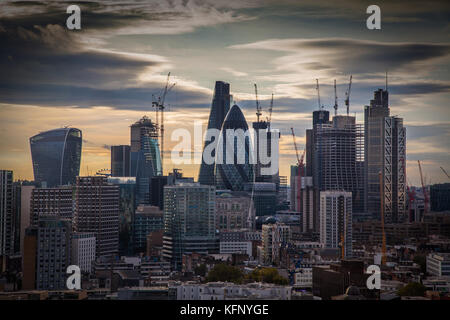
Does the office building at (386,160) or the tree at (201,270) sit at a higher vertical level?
the office building at (386,160)

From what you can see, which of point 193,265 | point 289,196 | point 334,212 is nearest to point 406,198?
point 334,212

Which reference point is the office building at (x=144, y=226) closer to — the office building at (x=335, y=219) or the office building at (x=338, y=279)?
the office building at (x=335, y=219)

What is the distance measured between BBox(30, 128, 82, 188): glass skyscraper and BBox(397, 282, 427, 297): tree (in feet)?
40.1

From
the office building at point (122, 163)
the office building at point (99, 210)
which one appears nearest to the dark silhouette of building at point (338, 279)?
the office building at point (99, 210)

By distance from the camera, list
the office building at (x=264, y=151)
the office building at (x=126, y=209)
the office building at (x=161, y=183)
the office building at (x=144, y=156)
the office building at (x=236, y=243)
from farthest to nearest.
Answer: the office building at (x=264, y=151) < the office building at (x=144, y=156) < the office building at (x=161, y=183) < the office building at (x=126, y=209) < the office building at (x=236, y=243)

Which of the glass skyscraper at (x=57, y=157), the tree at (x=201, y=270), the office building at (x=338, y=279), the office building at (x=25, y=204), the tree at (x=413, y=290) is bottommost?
the tree at (x=201, y=270)

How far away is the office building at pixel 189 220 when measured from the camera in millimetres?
22250

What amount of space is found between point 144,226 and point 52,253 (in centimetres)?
950

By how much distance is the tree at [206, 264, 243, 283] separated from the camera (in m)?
14.1

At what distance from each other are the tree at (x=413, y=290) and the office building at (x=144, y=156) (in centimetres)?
1619

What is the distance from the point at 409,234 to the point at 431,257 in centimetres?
720

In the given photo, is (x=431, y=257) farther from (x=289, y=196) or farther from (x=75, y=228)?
(x=289, y=196)

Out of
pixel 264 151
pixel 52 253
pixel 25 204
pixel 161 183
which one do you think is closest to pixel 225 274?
pixel 52 253

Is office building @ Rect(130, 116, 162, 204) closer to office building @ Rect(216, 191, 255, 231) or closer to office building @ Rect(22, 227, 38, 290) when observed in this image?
office building @ Rect(216, 191, 255, 231)
